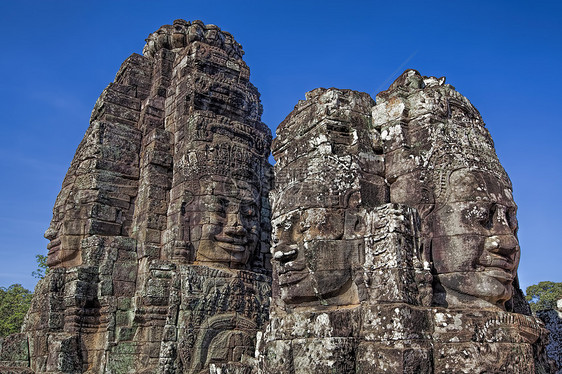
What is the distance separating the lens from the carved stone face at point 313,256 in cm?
524

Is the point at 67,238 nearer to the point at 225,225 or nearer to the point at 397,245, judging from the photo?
the point at 225,225

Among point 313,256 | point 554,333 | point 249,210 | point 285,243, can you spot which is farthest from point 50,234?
point 554,333

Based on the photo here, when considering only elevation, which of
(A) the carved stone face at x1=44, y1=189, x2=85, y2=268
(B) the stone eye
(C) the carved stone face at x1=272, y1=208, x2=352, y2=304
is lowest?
(C) the carved stone face at x1=272, y1=208, x2=352, y2=304

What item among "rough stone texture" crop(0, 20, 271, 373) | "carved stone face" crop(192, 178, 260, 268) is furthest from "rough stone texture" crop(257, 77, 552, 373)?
"carved stone face" crop(192, 178, 260, 268)

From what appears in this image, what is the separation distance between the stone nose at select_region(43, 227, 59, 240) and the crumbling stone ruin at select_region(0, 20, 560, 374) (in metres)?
0.05

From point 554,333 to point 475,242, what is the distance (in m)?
4.59

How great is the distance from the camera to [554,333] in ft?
27.3

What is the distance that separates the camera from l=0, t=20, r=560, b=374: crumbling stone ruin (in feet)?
15.7

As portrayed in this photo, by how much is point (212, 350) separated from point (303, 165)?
5.01 m

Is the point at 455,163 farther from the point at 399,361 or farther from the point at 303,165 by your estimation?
the point at 399,361

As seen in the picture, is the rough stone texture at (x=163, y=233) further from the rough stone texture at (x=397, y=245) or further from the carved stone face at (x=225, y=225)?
the rough stone texture at (x=397, y=245)

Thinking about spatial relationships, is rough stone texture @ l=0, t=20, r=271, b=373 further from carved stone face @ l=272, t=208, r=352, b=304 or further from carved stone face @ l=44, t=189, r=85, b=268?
carved stone face @ l=272, t=208, r=352, b=304

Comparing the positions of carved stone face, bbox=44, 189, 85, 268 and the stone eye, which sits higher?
the stone eye

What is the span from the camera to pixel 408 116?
230 inches
